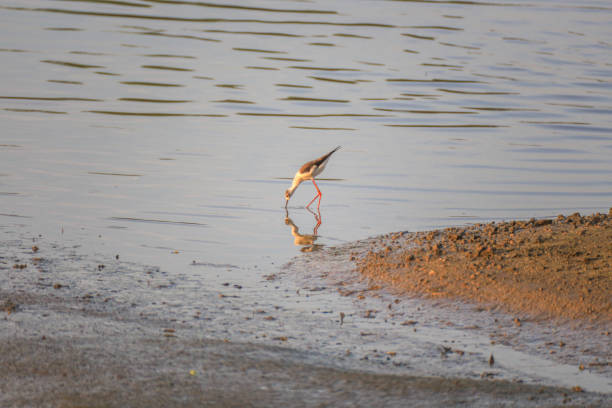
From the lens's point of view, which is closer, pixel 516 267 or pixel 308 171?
pixel 516 267

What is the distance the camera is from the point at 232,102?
19.9 meters

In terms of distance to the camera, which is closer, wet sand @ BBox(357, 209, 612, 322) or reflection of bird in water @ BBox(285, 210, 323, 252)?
wet sand @ BBox(357, 209, 612, 322)

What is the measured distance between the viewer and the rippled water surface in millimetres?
11164

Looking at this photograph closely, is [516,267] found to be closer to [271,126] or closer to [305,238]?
[305,238]

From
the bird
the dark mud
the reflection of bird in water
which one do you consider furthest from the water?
the dark mud

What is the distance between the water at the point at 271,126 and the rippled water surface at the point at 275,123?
2.5 inches

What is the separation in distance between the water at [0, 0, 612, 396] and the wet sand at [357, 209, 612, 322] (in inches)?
50.3

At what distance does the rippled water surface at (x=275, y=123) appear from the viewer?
11.2 m

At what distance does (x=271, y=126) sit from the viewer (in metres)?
17.8

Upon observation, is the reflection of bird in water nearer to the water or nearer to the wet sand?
the water

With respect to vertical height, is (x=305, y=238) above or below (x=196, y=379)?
below

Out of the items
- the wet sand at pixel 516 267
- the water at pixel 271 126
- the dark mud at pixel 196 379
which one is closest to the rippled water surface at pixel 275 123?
the water at pixel 271 126

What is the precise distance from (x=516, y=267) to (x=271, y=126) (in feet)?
→ 35.2

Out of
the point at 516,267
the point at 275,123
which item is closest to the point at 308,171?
the point at 516,267
